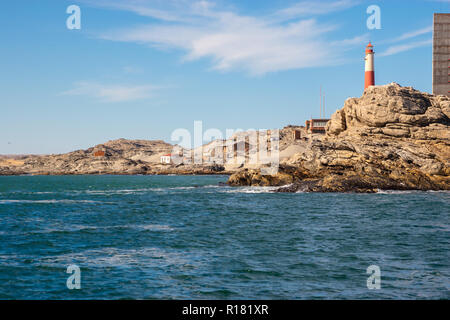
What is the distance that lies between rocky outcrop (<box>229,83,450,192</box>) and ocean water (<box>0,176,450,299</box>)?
64.7 ft

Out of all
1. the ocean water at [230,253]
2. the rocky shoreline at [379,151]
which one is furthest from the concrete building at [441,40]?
the ocean water at [230,253]

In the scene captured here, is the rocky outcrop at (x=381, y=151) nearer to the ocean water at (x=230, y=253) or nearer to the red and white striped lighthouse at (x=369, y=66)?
the red and white striped lighthouse at (x=369, y=66)

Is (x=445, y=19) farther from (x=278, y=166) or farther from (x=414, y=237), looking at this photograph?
(x=414, y=237)

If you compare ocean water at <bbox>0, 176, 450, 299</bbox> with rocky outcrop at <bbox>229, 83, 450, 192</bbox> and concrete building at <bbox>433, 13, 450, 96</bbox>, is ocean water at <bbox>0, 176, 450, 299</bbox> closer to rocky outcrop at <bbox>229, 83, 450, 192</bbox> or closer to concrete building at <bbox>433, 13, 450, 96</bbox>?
rocky outcrop at <bbox>229, 83, 450, 192</bbox>

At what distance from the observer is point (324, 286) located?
50.3 feet

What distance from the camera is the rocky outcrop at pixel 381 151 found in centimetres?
5878

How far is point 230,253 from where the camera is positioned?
69.6ft

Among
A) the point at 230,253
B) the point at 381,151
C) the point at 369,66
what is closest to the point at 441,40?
the point at 369,66

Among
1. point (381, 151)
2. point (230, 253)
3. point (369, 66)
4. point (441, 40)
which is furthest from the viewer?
point (369, 66)

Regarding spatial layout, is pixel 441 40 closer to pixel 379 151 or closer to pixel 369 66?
pixel 369 66

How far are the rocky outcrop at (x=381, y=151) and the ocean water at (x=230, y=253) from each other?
1973cm

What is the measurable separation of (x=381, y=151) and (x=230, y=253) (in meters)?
48.4

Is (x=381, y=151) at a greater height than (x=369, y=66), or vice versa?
(x=369, y=66)

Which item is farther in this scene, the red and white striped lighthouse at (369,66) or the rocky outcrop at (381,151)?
the red and white striped lighthouse at (369,66)
